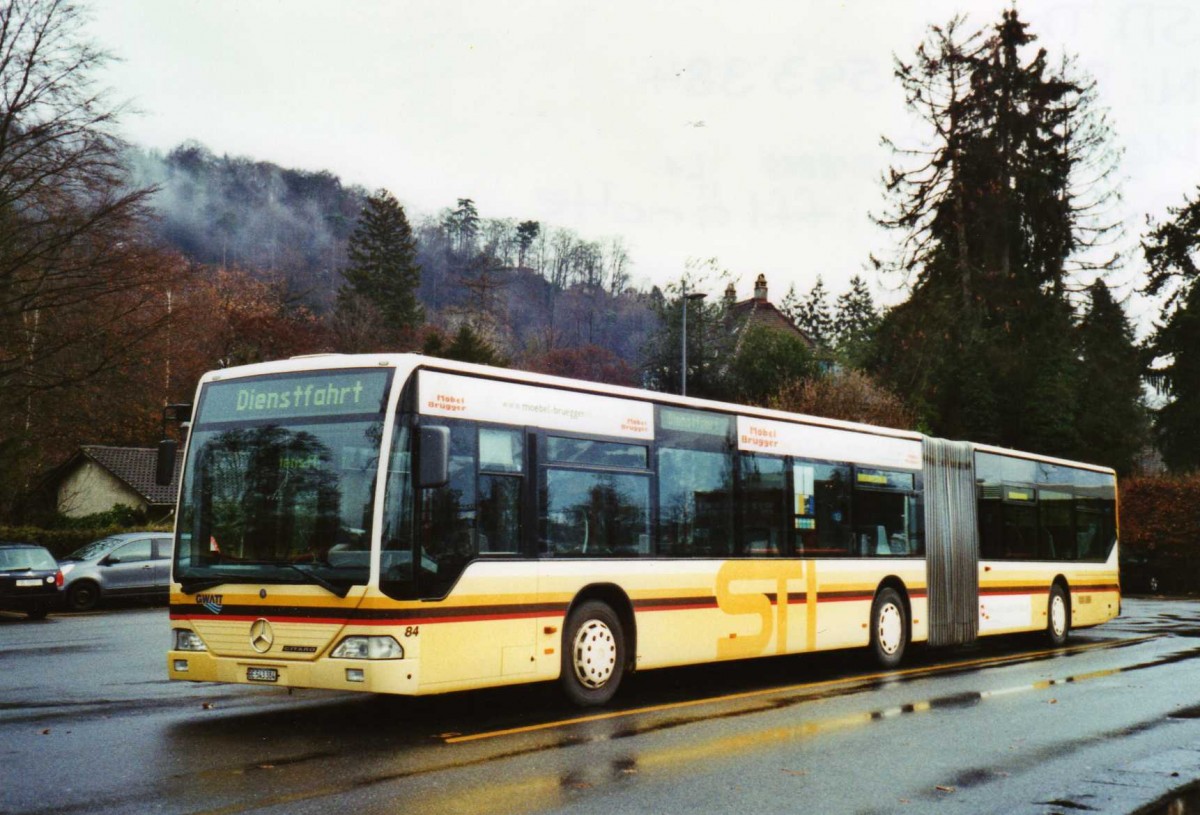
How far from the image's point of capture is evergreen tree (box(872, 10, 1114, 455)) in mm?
47562

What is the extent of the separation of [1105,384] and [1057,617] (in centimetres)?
2993

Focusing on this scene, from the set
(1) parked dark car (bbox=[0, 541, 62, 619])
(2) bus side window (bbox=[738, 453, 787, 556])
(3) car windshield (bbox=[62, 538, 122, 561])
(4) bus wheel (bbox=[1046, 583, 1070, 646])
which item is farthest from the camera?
(3) car windshield (bbox=[62, 538, 122, 561])

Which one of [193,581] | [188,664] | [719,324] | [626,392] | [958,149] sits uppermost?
[958,149]

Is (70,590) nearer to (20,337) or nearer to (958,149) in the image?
(20,337)

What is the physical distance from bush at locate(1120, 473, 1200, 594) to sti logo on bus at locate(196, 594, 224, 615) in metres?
36.6

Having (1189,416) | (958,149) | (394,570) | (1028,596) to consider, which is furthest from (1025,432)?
(394,570)

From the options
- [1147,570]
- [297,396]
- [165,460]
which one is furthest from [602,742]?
[1147,570]

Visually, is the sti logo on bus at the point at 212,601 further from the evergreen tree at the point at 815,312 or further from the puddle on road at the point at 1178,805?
the evergreen tree at the point at 815,312

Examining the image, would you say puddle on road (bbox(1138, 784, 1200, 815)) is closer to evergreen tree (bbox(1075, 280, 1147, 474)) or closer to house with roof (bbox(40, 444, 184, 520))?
evergreen tree (bbox(1075, 280, 1147, 474))

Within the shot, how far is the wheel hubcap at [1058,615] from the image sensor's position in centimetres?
2031

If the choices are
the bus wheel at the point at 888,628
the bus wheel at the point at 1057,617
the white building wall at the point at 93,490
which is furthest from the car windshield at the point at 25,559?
the white building wall at the point at 93,490

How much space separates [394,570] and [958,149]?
42.9 meters

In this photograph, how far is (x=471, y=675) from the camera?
402 inches

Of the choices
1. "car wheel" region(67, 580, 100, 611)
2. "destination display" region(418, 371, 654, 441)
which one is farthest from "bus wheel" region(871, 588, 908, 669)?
"car wheel" region(67, 580, 100, 611)
